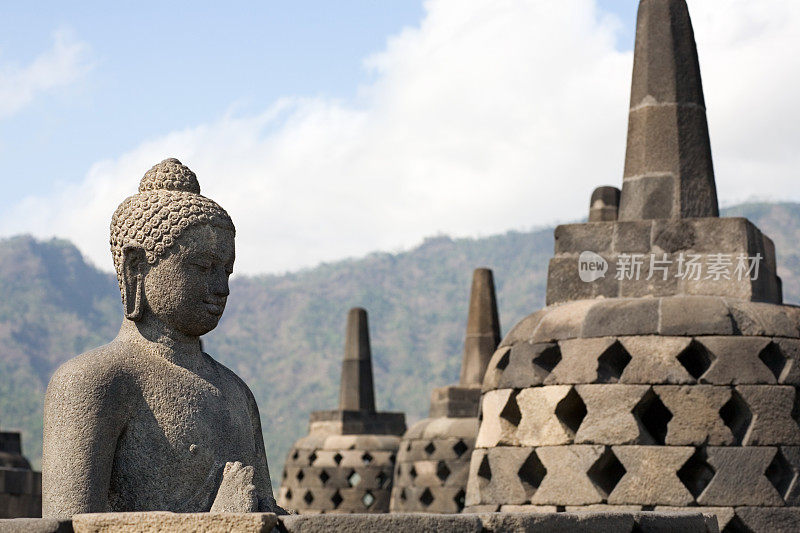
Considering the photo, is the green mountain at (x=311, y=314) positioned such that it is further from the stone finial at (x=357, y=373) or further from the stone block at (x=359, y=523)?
the stone block at (x=359, y=523)

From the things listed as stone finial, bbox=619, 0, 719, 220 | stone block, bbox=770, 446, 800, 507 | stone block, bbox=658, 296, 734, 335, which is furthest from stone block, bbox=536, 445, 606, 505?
stone finial, bbox=619, 0, 719, 220

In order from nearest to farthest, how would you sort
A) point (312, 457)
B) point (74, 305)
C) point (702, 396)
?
point (702, 396) → point (312, 457) → point (74, 305)

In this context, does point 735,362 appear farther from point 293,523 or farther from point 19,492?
point 19,492

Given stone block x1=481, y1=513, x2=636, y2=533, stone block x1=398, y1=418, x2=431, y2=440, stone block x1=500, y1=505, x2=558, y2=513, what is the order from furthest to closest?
stone block x1=398, y1=418, x2=431, y2=440
stone block x1=500, y1=505, x2=558, y2=513
stone block x1=481, y1=513, x2=636, y2=533

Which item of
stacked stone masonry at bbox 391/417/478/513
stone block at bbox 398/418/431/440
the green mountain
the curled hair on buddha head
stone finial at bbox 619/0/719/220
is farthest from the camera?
the green mountain

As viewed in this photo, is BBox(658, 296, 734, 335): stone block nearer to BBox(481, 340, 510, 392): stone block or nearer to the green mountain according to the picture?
BBox(481, 340, 510, 392): stone block

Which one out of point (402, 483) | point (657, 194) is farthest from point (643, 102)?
point (402, 483)

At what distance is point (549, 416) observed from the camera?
773 cm

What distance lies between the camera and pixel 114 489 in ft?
14.6

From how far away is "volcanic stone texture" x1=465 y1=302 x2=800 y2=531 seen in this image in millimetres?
7328

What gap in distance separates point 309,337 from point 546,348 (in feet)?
378

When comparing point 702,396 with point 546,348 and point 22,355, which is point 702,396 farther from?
point 22,355

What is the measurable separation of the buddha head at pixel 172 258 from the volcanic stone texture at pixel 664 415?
3421 millimetres

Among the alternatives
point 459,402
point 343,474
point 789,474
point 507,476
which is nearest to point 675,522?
point 789,474
